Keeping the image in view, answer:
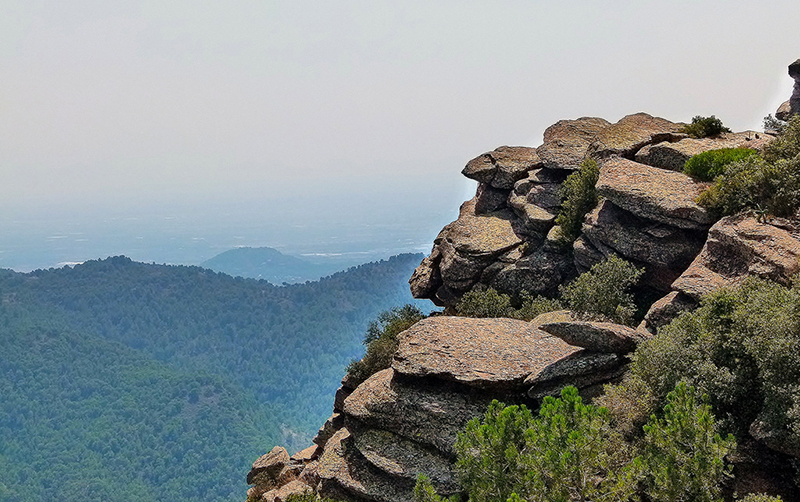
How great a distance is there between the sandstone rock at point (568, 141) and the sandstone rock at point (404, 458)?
24.2 meters

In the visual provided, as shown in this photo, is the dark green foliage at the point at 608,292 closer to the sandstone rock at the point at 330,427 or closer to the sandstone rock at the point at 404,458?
the sandstone rock at the point at 404,458

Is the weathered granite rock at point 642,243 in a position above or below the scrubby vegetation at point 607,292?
above

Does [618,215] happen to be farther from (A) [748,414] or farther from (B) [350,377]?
(B) [350,377]

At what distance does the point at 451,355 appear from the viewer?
29.0 metres

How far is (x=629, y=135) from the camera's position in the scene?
139 ft

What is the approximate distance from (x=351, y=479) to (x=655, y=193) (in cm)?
2205

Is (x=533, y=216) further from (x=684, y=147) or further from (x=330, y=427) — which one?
(x=330, y=427)

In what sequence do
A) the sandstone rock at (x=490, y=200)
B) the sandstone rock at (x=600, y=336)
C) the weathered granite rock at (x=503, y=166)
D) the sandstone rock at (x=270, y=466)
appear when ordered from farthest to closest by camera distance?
the sandstone rock at (x=490, y=200) → the weathered granite rock at (x=503, y=166) → the sandstone rock at (x=270, y=466) → the sandstone rock at (x=600, y=336)

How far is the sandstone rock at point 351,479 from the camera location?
2834 cm

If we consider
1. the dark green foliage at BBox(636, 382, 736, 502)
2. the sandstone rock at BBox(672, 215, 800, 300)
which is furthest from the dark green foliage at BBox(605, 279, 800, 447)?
the dark green foliage at BBox(636, 382, 736, 502)

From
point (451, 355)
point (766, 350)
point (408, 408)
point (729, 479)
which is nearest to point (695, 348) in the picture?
point (766, 350)

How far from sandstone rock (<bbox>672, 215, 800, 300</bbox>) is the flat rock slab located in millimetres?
6482

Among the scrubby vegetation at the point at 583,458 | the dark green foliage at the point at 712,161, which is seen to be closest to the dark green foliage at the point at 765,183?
the dark green foliage at the point at 712,161

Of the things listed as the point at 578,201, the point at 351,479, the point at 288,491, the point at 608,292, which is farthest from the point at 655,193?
the point at 288,491
